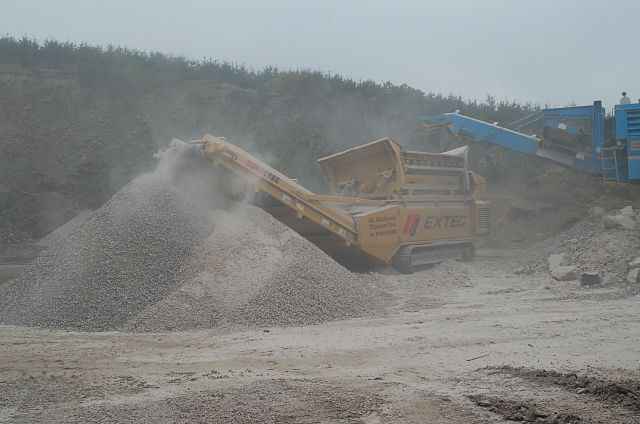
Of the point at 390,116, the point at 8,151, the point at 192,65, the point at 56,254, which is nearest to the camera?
the point at 56,254

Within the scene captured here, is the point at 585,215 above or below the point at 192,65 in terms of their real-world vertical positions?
below

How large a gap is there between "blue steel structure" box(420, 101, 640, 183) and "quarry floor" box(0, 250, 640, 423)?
516cm

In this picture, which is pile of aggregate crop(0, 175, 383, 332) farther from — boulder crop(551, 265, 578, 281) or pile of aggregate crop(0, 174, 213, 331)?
boulder crop(551, 265, 578, 281)

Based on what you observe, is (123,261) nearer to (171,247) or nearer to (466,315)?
(171,247)

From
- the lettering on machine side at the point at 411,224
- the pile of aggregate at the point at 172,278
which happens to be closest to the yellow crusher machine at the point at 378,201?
Answer: the lettering on machine side at the point at 411,224

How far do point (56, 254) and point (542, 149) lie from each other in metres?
9.55

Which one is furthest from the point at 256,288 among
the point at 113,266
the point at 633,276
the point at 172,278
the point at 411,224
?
the point at 633,276

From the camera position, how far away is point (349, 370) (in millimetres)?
4305

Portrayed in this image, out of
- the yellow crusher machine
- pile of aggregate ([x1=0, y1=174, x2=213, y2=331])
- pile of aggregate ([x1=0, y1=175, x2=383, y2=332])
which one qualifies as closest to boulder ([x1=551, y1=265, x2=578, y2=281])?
the yellow crusher machine

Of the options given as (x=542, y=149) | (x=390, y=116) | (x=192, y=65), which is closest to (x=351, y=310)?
(x=542, y=149)

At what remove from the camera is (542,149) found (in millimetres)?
12109

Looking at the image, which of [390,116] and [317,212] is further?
[390,116]

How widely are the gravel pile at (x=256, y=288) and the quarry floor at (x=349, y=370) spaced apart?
0.31 meters

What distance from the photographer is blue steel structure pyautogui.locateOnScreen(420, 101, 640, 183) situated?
428 inches
